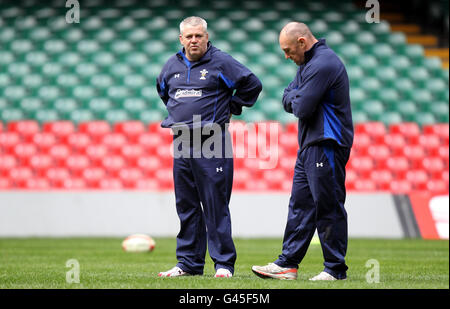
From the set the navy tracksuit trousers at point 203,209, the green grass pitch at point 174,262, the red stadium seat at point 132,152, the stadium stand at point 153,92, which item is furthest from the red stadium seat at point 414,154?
the navy tracksuit trousers at point 203,209

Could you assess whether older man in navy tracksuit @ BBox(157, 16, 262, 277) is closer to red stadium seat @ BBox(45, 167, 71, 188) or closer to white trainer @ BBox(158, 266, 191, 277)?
white trainer @ BBox(158, 266, 191, 277)

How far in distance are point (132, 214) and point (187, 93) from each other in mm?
5739

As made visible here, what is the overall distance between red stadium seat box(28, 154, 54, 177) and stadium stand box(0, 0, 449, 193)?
0.06ft

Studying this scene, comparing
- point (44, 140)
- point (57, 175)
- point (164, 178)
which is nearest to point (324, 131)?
point (164, 178)

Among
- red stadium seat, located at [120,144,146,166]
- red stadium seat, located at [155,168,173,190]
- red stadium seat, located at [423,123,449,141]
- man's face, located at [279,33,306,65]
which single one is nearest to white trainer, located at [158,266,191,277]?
man's face, located at [279,33,306,65]

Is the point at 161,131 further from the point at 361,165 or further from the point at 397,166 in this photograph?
the point at 397,166

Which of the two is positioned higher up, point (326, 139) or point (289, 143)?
point (326, 139)

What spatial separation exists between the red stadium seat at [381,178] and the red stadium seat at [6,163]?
19.4ft

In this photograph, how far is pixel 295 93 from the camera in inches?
214

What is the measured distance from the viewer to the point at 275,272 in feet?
18.1

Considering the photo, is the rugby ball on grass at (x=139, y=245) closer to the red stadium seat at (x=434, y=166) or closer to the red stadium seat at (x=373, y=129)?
the red stadium seat at (x=373, y=129)

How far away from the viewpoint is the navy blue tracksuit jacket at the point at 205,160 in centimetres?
554
